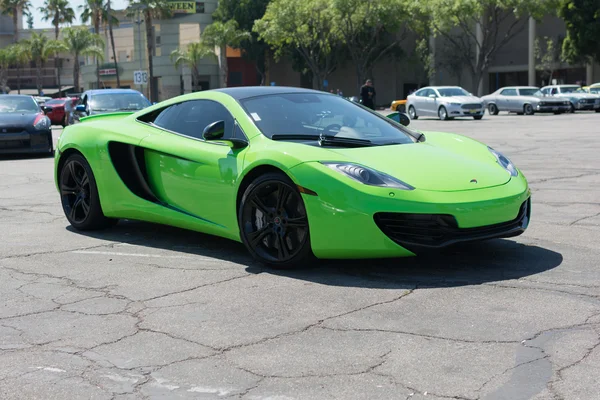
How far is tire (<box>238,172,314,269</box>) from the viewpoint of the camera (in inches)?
231

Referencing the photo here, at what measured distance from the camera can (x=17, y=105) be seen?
59.8ft

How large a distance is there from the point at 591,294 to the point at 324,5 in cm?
5622

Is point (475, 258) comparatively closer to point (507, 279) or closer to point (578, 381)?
point (507, 279)

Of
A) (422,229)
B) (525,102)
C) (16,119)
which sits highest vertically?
(16,119)

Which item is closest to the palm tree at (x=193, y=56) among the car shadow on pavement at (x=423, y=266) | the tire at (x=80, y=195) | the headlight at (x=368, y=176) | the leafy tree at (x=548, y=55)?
the leafy tree at (x=548, y=55)

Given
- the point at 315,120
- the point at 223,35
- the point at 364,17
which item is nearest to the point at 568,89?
the point at 364,17

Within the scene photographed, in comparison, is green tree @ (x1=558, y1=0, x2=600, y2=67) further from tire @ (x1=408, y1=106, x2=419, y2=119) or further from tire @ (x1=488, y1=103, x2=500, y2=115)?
tire @ (x1=408, y1=106, x2=419, y2=119)

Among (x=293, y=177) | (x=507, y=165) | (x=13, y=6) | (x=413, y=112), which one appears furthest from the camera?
(x=13, y=6)

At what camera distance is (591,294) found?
5.16 metres

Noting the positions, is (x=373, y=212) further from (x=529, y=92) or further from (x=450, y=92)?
(x=529, y=92)

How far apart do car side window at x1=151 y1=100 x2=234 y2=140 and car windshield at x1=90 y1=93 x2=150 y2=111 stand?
12.6 meters

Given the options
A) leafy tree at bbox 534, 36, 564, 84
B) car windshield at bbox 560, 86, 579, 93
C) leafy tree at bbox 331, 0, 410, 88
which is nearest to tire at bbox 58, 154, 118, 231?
car windshield at bbox 560, 86, 579, 93

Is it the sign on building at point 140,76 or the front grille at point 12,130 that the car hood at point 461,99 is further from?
the front grille at point 12,130

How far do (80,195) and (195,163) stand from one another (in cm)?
173
